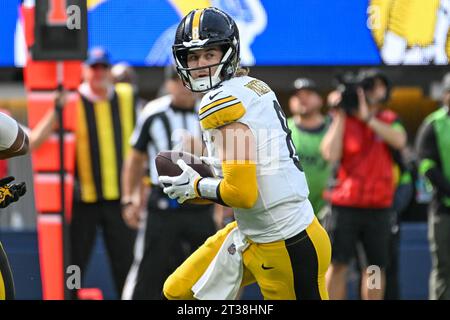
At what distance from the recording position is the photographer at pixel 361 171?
22.4ft

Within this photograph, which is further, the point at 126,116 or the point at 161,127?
the point at 126,116

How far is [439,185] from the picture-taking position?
265 inches

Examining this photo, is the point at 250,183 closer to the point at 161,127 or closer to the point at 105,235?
the point at 161,127

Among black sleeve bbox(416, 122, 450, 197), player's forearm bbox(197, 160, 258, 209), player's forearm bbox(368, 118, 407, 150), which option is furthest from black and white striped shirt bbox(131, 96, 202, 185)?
player's forearm bbox(197, 160, 258, 209)

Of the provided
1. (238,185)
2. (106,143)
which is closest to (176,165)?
(238,185)

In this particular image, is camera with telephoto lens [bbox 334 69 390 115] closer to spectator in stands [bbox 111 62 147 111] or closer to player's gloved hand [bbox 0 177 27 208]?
spectator in stands [bbox 111 62 147 111]

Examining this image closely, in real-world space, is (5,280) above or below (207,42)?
below

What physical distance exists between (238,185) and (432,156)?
2.83m

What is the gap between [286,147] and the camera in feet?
14.8

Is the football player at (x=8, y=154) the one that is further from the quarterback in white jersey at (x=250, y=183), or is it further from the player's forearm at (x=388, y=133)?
the player's forearm at (x=388, y=133)

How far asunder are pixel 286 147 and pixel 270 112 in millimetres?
162

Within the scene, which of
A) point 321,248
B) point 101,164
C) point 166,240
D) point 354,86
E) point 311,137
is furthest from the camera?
point 311,137

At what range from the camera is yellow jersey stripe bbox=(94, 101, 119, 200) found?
6953mm

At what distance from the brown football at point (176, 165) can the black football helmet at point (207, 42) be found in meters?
0.31
